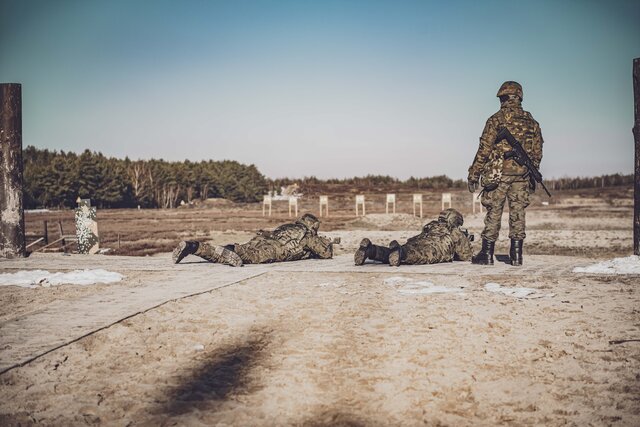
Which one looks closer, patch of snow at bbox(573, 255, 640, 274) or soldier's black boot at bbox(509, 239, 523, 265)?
patch of snow at bbox(573, 255, 640, 274)

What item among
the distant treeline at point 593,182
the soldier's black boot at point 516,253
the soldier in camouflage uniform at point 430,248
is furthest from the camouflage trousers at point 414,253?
the distant treeline at point 593,182

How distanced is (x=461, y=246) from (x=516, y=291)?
2.88 metres

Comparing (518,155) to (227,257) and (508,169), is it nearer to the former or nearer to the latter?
(508,169)

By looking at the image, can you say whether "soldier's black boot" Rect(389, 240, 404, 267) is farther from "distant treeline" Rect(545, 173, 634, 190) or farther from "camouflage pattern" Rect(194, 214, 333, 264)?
"distant treeline" Rect(545, 173, 634, 190)

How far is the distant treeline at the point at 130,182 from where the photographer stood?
5581 centimetres

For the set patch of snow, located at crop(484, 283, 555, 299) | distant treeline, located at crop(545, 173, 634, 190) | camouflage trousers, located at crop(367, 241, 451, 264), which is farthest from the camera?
distant treeline, located at crop(545, 173, 634, 190)

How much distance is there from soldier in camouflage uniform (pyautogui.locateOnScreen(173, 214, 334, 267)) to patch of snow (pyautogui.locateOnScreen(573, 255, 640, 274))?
13.3 feet

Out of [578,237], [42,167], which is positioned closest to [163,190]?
[42,167]

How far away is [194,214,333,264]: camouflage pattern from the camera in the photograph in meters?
7.99

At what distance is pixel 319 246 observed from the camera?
862 centimetres

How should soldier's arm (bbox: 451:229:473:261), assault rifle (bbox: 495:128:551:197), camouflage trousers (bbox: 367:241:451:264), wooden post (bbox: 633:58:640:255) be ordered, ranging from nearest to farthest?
1. wooden post (bbox: 633:58:640:255)
2. assault rifle (bbox: 495:128:551:197)
3. camouflage trousers (bbox: 367:241:451:264)
4. soldier's arm (bbox: 451:229:473:261)

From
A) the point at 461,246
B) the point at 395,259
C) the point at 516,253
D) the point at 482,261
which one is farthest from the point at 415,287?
the point at 461,246

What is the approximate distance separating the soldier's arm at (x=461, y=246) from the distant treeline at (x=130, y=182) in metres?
56.3

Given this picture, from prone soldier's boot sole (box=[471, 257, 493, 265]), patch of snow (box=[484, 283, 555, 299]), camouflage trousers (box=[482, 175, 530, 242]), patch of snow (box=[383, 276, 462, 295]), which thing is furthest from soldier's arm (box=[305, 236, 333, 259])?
patch of snow (box=[484, 283, 555, 299])
